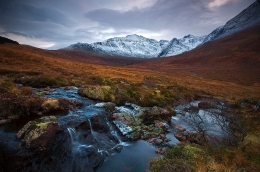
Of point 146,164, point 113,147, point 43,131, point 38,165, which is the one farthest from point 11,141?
point 146,164

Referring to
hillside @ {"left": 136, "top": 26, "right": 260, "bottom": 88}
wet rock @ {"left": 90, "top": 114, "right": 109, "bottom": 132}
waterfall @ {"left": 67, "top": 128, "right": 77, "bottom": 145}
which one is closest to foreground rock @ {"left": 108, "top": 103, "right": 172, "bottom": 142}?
wet rock @ {"left": 90, "top": 114, "right": 109, "bottom": 132}

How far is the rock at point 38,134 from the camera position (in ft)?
28.9

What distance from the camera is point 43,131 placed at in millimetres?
9398

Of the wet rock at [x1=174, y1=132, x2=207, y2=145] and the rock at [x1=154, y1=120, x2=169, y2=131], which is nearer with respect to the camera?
the wet rock at [x1=174, y1=132, x2=207, y2=145]

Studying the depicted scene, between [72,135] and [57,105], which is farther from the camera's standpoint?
[57,105]

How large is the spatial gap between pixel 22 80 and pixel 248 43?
126857 mm

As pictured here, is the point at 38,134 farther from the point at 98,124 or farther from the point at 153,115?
the point at 153,115

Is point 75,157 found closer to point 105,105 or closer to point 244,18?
point 105,105

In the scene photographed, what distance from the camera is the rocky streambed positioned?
841 centimetres

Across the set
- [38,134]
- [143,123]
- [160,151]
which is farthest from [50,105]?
[160,151]

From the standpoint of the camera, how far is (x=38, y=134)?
9.12 metres

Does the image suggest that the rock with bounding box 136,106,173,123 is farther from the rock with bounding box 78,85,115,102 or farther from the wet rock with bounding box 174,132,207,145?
the rock with bounding box 78,85,115,102

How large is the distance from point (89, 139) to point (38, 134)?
3451 millimetres

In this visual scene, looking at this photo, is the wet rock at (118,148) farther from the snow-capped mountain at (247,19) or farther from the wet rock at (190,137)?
the snow-capped mountain at (247,19)
